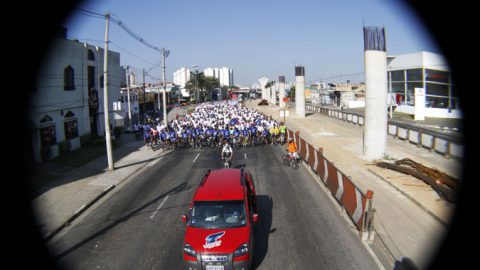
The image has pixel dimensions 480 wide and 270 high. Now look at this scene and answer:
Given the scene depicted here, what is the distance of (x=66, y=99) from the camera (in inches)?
1056

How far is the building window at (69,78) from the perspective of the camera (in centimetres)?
2674

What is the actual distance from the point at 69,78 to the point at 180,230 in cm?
2035

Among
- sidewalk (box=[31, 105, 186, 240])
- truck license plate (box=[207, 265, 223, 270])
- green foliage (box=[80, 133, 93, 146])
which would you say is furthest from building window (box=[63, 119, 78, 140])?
truck license plate (box=[207, 265, 223, 270])

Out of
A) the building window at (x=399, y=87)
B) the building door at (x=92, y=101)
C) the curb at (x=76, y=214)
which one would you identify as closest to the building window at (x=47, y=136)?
the building door at (x=92, y=101)

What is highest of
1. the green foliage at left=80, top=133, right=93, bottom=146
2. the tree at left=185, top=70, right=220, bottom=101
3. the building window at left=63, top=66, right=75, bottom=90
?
the tree at left=185, top=70, right=220, bottom=101

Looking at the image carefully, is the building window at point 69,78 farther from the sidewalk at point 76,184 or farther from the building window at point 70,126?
the sidewalk at point 76,184

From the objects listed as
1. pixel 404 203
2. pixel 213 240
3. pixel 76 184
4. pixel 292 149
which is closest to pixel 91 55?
pixel 76 184

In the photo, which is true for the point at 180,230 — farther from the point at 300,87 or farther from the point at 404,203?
the point at 300,87

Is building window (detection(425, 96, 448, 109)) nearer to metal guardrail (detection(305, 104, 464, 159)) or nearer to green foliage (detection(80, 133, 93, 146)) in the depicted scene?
metal guardrail (detection(305, 104, 464, 159))

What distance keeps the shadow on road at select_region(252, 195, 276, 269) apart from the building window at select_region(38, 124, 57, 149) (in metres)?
14.9

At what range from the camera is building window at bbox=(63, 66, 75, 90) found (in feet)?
87.7

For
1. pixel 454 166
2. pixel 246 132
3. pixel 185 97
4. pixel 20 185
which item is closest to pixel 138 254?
pixel 20 185

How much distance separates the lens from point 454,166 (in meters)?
19.4

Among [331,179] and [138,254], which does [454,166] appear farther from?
[138,254]
